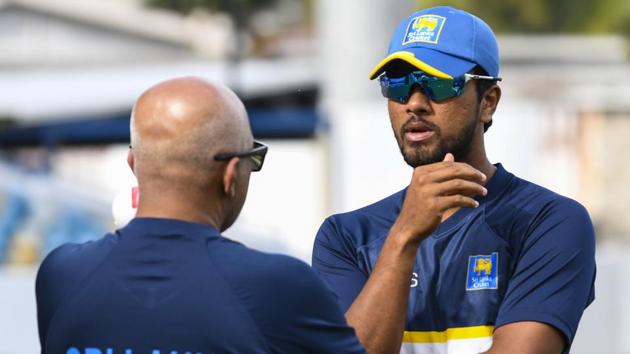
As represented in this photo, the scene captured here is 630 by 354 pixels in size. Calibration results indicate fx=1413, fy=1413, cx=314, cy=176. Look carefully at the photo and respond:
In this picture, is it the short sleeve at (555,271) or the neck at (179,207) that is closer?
the neck at (179,207)

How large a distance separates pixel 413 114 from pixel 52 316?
1.00 m

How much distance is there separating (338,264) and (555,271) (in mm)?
519

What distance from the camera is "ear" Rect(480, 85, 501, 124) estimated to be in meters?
3.37

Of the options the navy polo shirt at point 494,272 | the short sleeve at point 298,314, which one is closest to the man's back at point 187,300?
the short sleeve at point 298,314

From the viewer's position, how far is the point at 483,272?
319 cm

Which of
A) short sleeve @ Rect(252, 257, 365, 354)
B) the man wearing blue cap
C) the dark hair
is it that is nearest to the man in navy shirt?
short sleeve @ Rect(252, 257, 365, 354)

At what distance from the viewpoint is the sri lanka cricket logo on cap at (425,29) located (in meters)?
3.27

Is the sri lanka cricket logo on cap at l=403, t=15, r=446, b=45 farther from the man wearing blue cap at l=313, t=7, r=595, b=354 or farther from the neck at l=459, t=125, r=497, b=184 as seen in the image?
the neck at l=459, t=125, r=497, b=184

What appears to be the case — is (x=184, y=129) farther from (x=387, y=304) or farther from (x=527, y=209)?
(x=527, y=209)

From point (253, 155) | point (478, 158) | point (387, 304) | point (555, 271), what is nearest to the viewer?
point (253, 155)

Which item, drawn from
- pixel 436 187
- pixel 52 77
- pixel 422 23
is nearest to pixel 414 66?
pixel 422 23

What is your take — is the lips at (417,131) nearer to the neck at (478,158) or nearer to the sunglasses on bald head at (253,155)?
the neck at (478,158)

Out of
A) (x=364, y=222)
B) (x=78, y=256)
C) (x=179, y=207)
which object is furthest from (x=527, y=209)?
(x=78, y=256)

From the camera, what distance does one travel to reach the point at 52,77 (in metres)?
28.5
